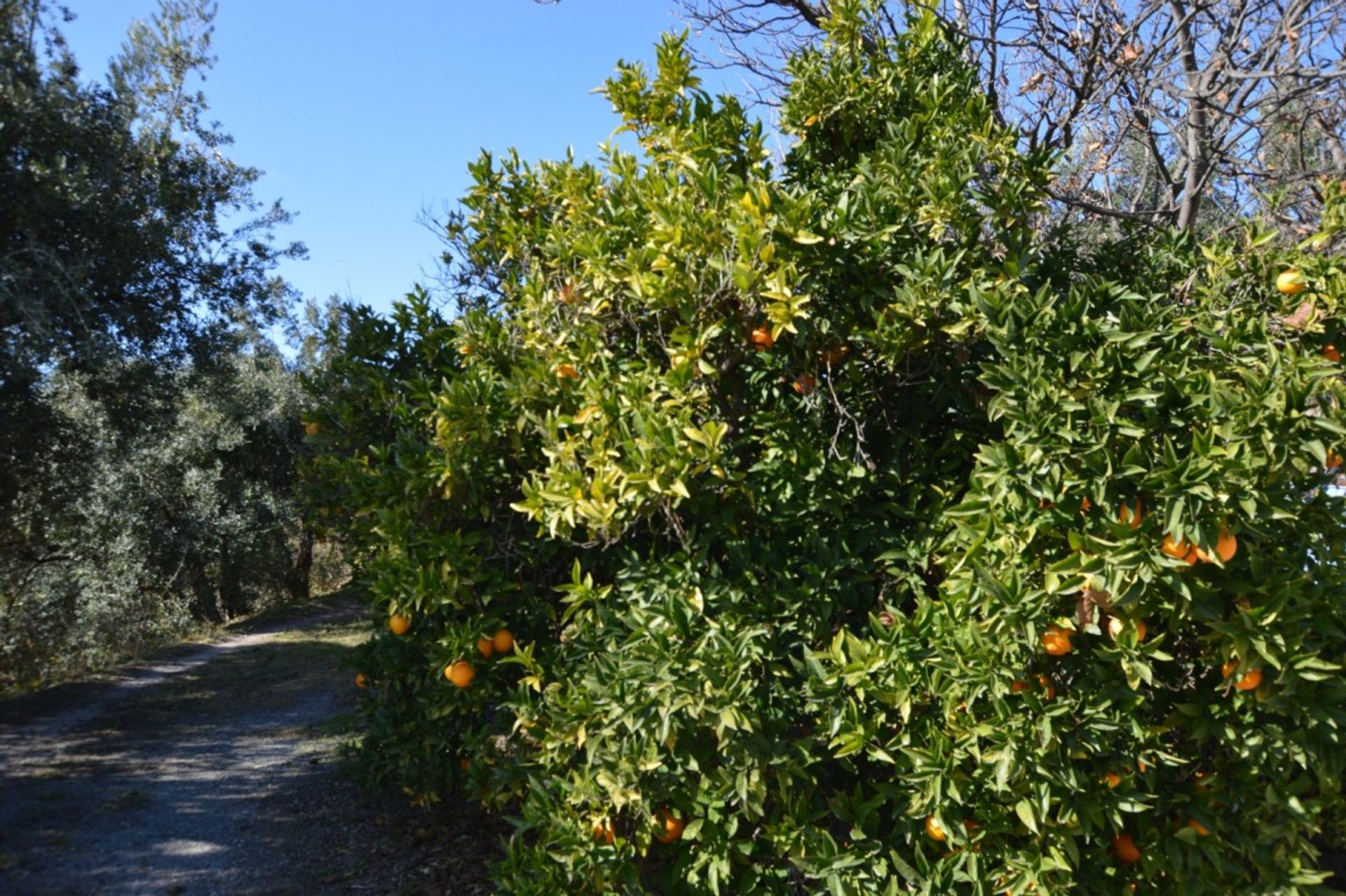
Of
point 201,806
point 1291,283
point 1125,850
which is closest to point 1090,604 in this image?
point 1125,850

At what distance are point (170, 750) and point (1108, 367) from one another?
6.58 m

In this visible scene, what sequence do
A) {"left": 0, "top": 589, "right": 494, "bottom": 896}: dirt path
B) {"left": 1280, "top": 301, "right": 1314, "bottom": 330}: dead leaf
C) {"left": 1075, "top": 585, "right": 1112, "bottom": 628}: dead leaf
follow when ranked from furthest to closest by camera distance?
{"left": 0, "top": 589, "right": 494, "bottom": 896}: dirt path < {"left": 1280, "top": 301, "right": 1314, "bottom": 330}: dead leaf < {"left": 1075, "top": 585, "right": 1112, "bottom": 628}: dead leaf

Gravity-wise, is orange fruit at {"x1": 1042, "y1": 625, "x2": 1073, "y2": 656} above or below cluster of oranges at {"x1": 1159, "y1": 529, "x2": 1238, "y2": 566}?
below

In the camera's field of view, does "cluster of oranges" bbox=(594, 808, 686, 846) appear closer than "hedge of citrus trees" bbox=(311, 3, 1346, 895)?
No

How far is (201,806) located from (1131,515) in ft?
17.3

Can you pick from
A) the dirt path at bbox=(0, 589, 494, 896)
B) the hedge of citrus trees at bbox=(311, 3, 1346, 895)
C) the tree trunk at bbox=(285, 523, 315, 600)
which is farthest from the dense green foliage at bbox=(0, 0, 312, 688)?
the tree trunk at bbox=(285, 523, 315, 600)

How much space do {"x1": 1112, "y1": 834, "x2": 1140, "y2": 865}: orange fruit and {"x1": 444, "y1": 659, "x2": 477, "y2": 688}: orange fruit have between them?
2.18 meters

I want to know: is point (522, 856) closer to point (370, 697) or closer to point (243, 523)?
point (370, 697)

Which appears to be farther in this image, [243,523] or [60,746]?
[243,523]

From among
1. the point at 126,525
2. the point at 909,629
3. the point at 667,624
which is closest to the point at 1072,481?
the point at 909,629

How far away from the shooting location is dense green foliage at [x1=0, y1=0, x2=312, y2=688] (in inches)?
199

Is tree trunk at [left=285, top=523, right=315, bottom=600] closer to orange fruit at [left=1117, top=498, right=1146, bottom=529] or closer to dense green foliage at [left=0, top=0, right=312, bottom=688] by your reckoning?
dense green foliage at [left=0, top=0, right=312, bottom=688]

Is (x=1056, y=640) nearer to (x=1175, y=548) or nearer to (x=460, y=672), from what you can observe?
(x=1175, y=548)

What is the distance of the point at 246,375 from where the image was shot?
48.4ft
